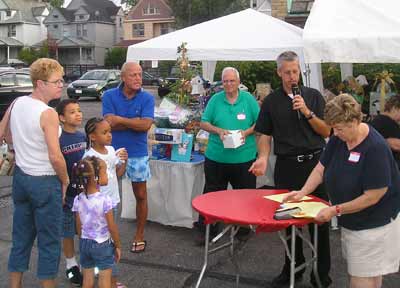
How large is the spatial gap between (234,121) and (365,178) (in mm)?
2108

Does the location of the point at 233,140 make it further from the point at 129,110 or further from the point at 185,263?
the point at 185,263

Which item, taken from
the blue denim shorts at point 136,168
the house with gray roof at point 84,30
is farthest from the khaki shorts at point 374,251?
the house with gray roof at point 84,30

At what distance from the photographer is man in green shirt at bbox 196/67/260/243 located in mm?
4723

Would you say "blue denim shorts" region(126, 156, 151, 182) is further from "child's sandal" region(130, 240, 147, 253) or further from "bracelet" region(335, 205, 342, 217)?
"bracelet" region(335, 205, 342, 217)

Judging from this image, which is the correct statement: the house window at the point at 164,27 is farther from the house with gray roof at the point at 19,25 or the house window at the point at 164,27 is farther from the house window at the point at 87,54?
the house with gray roof at the point at 19,25

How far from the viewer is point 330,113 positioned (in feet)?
9.03

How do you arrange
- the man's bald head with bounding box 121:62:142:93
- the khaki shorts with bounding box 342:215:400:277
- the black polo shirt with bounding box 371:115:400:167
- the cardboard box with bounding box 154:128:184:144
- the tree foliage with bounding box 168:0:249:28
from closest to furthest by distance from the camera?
the khaki shorts with bounding box 342:215:400:277 → the black polo shirt with bounding box 371:115:400:167 → the man's bald head with bounding box 121:62:142:93 → the cardboard box with bounding box 154:128:184:144 → the tree foliage with bounding box 168:0:249:28

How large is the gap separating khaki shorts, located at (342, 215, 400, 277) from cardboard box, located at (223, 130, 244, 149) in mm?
1861

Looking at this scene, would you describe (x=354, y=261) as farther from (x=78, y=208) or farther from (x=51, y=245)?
(x=51, y=245)

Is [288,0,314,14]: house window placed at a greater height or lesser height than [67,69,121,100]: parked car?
greater

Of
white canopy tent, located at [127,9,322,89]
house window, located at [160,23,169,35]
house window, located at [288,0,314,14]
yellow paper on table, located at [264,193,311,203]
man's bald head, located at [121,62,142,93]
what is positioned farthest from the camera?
house window, located at [160,23,169,35]

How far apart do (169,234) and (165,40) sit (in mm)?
2964

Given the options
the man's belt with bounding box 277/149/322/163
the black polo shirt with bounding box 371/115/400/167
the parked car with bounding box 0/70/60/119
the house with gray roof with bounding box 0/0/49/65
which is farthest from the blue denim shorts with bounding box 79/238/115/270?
the house with gray roof with bounding box 0/0/49/65

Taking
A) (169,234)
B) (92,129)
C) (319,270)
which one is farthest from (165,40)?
(319,270)
